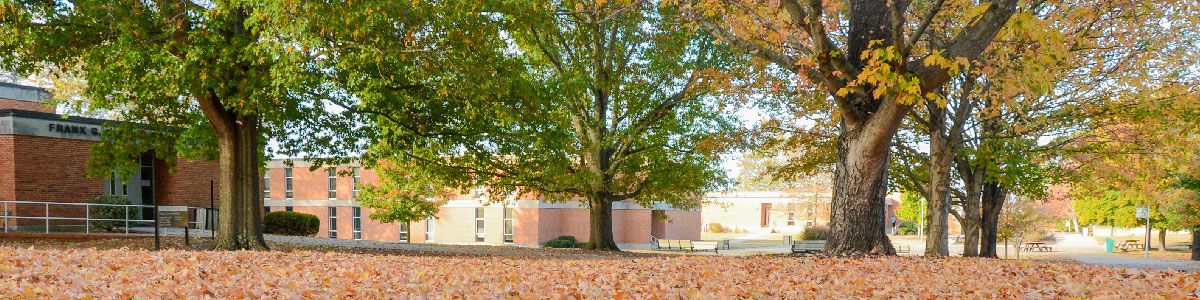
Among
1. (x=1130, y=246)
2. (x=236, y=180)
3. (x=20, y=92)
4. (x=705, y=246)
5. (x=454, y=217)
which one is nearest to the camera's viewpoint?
(x=236, y=180)

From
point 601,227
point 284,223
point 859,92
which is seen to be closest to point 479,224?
→ point 284,223

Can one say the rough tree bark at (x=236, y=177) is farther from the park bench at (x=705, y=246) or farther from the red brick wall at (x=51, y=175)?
the park bench at (x=705, y=246)

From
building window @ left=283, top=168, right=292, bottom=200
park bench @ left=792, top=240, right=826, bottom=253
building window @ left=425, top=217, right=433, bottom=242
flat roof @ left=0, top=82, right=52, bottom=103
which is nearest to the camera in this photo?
flat roof @ left=0, top=82, right=52, bottom=103

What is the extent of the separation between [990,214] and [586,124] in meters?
12.2

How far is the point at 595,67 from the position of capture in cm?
2322

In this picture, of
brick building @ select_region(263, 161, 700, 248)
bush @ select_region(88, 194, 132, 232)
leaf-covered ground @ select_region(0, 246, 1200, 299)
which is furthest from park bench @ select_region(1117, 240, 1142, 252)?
bush @ select_region(88, 194, 132, 232)

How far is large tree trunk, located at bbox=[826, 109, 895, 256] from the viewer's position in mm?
11516

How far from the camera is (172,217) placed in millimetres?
15898

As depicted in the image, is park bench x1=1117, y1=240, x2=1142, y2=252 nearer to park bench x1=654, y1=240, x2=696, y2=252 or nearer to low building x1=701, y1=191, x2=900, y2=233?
park bench x1=654, y1=240, x2=696, y2=252

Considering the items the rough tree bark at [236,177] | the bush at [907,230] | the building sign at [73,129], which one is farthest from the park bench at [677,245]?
the bush at [907,230]

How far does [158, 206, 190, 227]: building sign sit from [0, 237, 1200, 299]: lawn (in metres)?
5.62

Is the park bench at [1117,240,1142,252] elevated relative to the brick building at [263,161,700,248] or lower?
lower

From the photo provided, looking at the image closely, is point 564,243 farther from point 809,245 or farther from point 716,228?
point 716,228

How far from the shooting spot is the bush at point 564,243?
42.9 m
